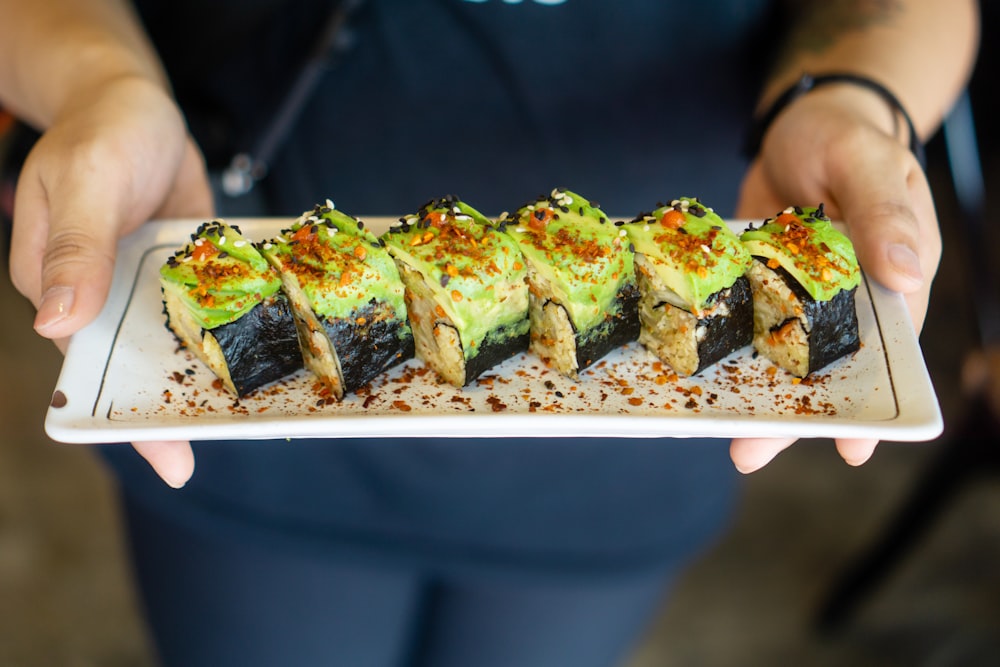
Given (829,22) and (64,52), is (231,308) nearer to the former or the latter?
(64,52)

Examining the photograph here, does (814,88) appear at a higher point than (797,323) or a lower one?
A: higher

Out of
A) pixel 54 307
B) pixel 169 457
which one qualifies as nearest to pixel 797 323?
pixel 169 457

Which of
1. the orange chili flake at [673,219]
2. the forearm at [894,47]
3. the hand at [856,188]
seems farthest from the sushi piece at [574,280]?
the forearm at [894,47]

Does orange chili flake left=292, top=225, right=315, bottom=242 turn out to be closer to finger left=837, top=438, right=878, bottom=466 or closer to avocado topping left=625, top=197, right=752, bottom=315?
avocado topping left=625, top=197, right=752, bottom=315

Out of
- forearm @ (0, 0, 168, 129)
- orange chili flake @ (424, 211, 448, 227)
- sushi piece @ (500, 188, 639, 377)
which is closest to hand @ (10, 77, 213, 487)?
forearm @ (0, 0, 168, 129)

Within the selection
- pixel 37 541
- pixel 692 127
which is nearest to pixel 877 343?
pixel 692 127
